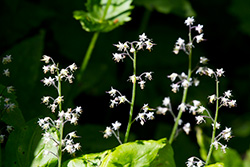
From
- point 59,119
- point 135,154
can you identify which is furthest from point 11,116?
point 135,154

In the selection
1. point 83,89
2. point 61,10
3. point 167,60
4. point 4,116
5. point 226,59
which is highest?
point 4,116

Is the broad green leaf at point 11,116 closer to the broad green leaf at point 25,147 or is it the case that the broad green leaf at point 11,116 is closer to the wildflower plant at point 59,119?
the broad green leaf at point 25,147

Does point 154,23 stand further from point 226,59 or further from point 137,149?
point 137,149

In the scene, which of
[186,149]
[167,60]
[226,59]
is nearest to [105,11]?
[186,149]

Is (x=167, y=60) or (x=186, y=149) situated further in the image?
(x=167, y=60)

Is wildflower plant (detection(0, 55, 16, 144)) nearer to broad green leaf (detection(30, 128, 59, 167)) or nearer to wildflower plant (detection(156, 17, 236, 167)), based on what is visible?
broad green leaf (detection(30, 128, 59, 167))

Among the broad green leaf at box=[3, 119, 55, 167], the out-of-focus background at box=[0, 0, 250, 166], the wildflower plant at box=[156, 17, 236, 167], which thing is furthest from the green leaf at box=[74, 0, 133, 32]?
the broad green leaf at box=[3, 119, 55, 167]

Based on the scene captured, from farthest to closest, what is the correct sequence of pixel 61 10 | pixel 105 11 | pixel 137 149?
pixel 61 10, pixel 105 11, pixel 137 149

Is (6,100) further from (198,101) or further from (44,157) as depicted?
(198,101)
